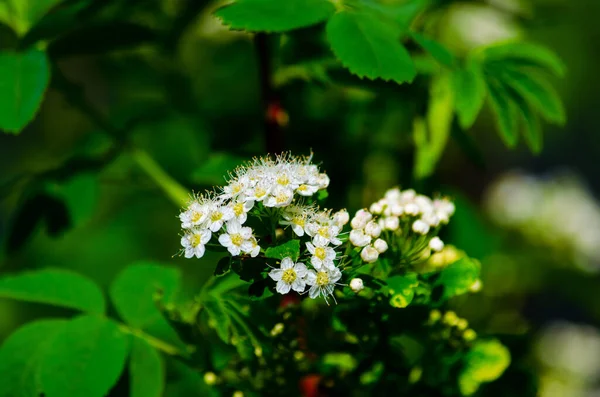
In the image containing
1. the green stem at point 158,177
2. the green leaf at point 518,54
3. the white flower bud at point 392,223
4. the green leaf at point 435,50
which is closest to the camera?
the white flower bud at point 392,223

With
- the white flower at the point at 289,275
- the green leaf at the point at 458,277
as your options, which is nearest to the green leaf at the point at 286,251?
the white flower at the point at 289,275

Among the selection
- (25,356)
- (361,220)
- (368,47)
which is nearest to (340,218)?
(361,220)

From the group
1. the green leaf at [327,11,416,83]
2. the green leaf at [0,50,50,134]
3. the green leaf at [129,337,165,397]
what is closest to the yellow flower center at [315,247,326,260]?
the green leaf at [327,11,416,83]

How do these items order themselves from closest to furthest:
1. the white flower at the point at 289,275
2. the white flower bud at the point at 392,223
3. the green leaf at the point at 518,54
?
1. the white flower at the point at 289,275
2. the white flower bud at the point at 392,223
3. the green leaf at the point at 518,54

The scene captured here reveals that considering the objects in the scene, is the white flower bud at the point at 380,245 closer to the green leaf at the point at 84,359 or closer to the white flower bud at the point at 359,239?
the white flower bud at the point at 359,239

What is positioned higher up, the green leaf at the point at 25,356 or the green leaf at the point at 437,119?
the green leaf at the point at 437,119

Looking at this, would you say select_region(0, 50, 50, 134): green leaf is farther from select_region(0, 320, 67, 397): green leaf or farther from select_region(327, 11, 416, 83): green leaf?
select_region(327, 11, 416, 83): green leaf
